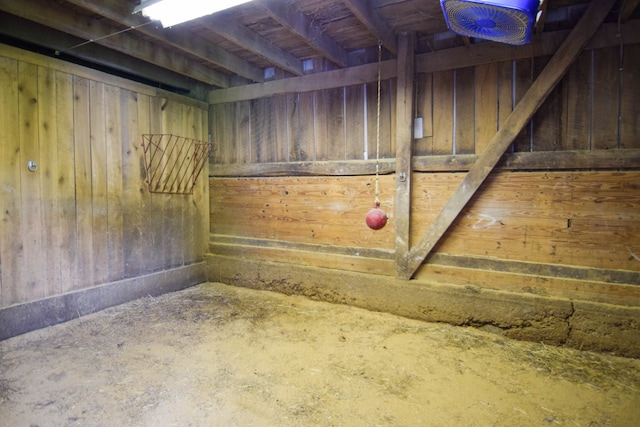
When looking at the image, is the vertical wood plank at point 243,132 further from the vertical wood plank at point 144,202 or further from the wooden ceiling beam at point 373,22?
the wooden ceiling beam at point 373,22

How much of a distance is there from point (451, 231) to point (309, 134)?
4.98ft

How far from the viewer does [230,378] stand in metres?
2.00

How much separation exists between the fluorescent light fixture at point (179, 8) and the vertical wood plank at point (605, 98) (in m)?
2.28

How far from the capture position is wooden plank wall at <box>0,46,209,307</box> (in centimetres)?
245

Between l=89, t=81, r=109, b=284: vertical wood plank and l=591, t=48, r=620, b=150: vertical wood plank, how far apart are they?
3.58 meters

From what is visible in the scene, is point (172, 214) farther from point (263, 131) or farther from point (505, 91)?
point (505, 91)

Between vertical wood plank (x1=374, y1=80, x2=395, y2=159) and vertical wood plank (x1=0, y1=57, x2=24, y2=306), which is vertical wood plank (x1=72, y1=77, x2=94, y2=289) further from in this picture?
vertical wood plank (x1=374, y1=80, x2=395, y2=159)

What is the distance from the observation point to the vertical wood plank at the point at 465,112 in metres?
2.70

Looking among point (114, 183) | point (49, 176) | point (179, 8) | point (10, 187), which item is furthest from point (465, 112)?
point (10, 187)

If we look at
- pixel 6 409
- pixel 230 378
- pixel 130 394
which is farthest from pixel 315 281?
pixel 6 409

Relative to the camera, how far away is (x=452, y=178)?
2.76 m

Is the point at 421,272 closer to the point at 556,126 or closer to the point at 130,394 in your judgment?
the point at 556,126

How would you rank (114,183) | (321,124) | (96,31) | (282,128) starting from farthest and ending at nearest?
(282,128) < (321,124) < (114,183) < (96,31)

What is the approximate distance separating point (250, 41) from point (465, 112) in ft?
5.56
